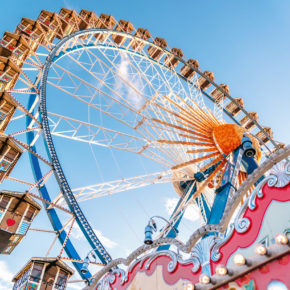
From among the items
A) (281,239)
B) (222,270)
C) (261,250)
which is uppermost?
(281,239)

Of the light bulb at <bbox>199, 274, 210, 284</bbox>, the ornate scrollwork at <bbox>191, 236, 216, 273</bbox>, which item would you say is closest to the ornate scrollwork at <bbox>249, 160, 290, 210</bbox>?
the ornate scrollwork at <bbox>191, 236, 216, 273</bbox>

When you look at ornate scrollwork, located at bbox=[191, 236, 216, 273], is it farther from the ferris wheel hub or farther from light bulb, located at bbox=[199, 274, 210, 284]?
the ferris wheel hub

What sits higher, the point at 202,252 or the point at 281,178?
the point at 281,178

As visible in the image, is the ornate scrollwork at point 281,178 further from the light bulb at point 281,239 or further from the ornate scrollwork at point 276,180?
the light bulb at point 281,239

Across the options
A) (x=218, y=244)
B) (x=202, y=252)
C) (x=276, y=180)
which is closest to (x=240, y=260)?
(x=218, y=244)

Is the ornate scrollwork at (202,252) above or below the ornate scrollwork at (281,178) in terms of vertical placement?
below

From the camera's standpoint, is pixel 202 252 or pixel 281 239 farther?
pixel 202 252

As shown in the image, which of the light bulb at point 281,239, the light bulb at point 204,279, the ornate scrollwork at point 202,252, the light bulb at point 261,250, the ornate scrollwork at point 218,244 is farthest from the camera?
the ornate scrollwork at point 202,252

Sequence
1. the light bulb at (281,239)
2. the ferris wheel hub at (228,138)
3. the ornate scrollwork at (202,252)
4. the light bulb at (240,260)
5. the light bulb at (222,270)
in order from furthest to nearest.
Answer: the ferris wheel hub at (228,138) < the ornate scrollwork at (202,252) < the light bulb at (222,270) < the light bulb at (240,260) < the light bulb at (281,239)

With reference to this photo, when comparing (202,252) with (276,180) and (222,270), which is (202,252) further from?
(276,180)

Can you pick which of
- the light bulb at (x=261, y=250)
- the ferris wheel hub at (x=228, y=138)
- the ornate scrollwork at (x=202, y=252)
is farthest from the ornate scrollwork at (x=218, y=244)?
the ferris wheel hub at (x=228, y=138)

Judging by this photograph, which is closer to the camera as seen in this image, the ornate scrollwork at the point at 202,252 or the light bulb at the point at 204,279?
the light bulb at the point at 204,279

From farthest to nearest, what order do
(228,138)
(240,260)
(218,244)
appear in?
(228,138) → (218,244) → (240,260)

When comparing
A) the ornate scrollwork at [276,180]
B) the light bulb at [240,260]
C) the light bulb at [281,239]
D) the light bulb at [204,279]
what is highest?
the ornate scrollwork at [276,180]
